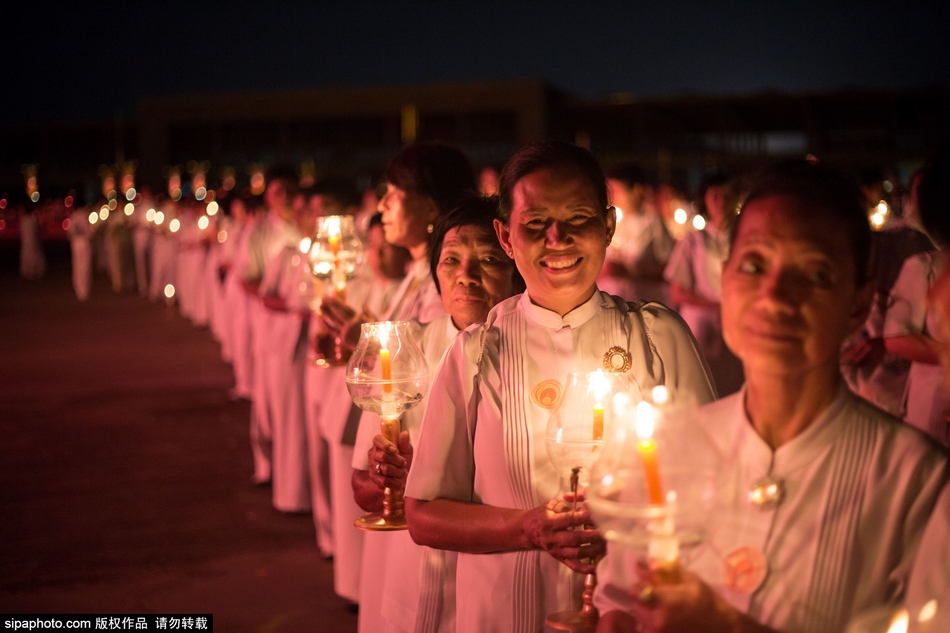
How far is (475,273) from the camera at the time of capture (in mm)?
3148

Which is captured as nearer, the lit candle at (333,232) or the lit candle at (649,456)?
the lit candle at (649,456)

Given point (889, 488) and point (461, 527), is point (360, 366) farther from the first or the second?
point (889, 488)

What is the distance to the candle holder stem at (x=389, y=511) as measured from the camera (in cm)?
298

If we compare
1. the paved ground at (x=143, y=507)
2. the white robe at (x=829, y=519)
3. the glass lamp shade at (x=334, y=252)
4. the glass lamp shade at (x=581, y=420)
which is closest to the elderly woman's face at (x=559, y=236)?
the glass lamp shade at (x=581, y=420)

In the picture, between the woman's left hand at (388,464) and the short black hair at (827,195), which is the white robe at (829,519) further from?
the woman's left hand at (388,464)

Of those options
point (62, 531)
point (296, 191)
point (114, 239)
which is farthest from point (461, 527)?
point (114, 239)

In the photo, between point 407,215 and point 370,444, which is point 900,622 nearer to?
point 370,444

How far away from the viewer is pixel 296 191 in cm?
→ 918

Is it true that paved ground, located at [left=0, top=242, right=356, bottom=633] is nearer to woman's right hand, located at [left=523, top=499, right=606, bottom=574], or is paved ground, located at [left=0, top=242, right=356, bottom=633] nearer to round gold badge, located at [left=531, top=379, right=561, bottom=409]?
round gold badge, located at [left=531, top=379, right=561, bottom=409]

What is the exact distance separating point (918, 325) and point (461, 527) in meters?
2.63

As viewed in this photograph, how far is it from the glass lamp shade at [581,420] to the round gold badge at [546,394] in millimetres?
239

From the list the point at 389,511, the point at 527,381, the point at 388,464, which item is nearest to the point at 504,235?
the point at 527,381

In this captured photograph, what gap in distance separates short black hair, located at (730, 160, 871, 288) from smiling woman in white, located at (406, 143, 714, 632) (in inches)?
28.1

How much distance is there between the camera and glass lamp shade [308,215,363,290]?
4559mm
